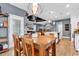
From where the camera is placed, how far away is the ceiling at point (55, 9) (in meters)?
2.62

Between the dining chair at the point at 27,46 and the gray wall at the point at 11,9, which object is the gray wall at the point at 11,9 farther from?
the dining chair at the point at 27,46

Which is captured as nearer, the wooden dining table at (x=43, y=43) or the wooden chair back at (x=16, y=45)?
the wooden dining table at (x=43, y=43)

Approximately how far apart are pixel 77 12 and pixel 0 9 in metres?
1.53

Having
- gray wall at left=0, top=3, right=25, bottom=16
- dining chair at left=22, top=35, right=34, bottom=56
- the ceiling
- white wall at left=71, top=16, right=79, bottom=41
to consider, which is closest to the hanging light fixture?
the ceiling

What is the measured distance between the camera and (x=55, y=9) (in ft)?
8.66

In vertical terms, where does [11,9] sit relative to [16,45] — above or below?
above

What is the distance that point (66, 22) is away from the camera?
263 centimetres

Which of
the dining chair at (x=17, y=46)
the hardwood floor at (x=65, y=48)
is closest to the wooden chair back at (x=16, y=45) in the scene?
the dining chair at (x=17, y=46)

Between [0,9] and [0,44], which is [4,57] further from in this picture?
[0,9]

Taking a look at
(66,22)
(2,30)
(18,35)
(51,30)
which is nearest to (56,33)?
(51,30)

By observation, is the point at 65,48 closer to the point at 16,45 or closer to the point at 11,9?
the point at 16,45

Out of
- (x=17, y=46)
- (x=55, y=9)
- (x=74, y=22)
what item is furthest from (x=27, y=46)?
(x=74, y=22)

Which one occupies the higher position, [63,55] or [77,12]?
[77,12]

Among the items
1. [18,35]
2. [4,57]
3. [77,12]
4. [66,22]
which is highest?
[77,12]
